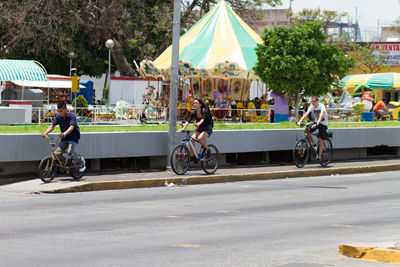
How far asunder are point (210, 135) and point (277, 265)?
33.2 feet

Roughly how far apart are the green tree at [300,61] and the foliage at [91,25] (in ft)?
41.0

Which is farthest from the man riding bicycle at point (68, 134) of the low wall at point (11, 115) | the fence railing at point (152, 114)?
the fence railing at point (152, 114)

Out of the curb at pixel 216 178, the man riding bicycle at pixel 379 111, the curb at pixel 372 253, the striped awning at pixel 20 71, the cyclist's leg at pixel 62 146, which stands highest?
the striped awning at pixel 20 71

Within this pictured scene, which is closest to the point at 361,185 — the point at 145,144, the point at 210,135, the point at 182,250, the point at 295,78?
the point at 210,135

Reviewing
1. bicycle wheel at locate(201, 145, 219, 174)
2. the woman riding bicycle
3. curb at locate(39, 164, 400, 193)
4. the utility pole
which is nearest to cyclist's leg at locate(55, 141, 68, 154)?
curb at locate(39, 164, 400, 193)

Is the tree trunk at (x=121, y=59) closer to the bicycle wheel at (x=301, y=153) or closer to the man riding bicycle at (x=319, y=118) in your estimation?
the man riding bicycle at (x=319, y=118)

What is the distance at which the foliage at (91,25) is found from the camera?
41.8m

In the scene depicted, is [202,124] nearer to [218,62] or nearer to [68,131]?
[68,131]

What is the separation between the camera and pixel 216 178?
16453 millimetres

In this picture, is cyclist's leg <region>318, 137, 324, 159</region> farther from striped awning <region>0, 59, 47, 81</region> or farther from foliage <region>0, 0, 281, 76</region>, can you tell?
foliage <region>0, 0, 281, 76</region>

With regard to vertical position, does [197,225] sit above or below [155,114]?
below

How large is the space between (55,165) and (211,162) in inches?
162

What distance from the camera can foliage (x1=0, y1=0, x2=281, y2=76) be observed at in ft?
137

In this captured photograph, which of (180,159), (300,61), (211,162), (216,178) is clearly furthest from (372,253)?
(300,61)
